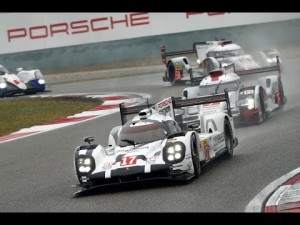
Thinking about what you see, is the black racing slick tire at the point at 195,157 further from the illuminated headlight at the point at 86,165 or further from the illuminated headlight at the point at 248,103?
the illuminated headlight at the point at 248,103

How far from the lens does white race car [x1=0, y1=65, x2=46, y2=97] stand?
1137 inches

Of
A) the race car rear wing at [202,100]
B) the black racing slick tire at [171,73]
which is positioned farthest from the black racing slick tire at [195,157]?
the black racing slick tire at [171,73]

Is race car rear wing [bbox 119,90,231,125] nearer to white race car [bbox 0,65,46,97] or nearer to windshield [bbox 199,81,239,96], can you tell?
windshield [bbox 199,81,239,96]

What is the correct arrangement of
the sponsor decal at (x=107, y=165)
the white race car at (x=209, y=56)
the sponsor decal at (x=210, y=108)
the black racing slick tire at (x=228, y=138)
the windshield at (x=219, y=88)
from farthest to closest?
the white race car at (x=209, y=56) → the windshield at (x=219, y=88) → the sponsor decal at (x=210, y=108) → the black racing slick tire at (x=228, y=138) → the sponsor decal at (x=107, y=165)

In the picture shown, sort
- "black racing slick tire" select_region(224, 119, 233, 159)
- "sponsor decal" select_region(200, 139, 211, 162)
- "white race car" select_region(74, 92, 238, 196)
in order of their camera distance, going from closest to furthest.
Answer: "white race car" select_region(74, 92, 238, 196)
"sponsor decal" select_region(200, 139, 211, 162)
"black racing slick tire" select_region(224, 119, 233, 159)

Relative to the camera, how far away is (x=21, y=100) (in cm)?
2712

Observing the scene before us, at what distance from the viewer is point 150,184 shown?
435 inches

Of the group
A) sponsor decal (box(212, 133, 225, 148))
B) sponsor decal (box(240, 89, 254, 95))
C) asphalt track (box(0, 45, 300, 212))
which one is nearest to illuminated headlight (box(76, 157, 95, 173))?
asphalt track (box(0, 45, 300, 212))

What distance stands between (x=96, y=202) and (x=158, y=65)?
23.1 metres

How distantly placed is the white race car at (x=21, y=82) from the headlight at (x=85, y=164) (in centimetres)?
1806

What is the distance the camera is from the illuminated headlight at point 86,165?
35.9 ft

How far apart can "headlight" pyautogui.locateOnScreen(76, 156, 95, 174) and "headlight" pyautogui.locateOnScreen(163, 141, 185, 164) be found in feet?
3.06

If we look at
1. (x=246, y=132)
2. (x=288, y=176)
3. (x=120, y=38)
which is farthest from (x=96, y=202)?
(x=120, y=38)

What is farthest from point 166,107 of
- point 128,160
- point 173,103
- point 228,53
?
point 228,53
